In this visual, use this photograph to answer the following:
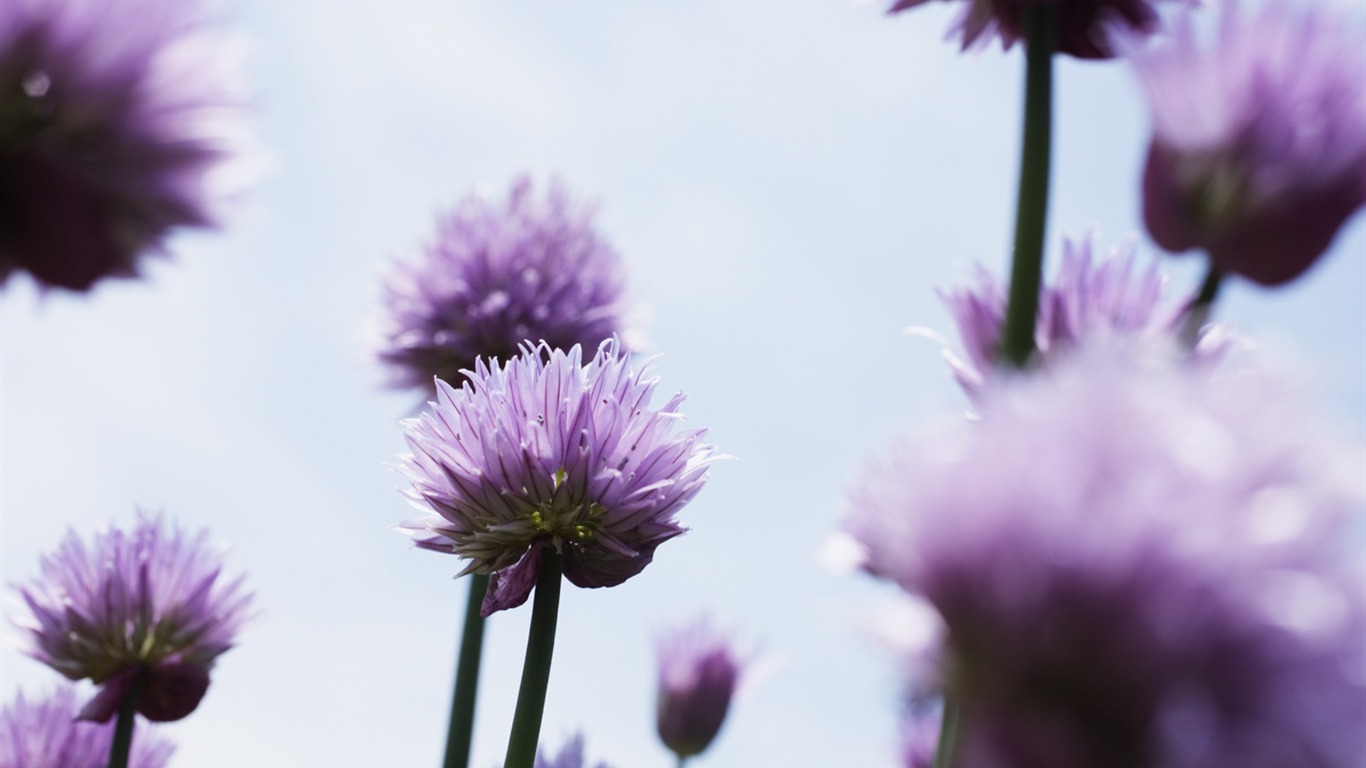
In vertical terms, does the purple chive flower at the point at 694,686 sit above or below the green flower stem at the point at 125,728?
above

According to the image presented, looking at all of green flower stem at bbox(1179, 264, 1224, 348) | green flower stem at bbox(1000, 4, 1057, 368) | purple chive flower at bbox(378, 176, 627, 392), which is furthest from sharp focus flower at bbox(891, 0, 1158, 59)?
purple chive flower at bbox(378, 176, 627, 392)

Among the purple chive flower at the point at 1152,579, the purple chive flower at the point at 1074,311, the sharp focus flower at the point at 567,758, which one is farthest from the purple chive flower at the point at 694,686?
the purple chive flower at the point at 1152,579

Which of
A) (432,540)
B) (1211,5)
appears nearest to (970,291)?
(1211,5)

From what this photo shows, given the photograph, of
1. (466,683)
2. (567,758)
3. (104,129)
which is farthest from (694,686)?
(104,129)

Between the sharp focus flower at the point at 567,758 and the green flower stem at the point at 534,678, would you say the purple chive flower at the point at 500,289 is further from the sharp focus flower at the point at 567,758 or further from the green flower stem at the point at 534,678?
the green flower stem at the point at 534,678

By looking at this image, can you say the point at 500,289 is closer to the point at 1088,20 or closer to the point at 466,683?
the point at 466,683
